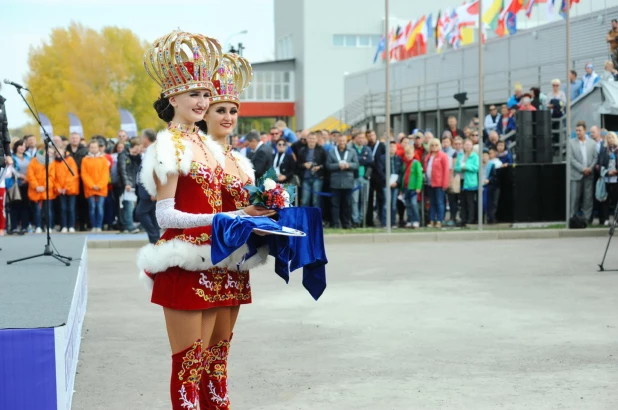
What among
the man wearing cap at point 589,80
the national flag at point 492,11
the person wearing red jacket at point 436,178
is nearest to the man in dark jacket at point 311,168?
the person wearing red jacket at point 436,178

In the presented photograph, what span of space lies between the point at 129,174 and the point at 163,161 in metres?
15.3

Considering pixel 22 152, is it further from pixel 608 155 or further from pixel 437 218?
pixel 608 155

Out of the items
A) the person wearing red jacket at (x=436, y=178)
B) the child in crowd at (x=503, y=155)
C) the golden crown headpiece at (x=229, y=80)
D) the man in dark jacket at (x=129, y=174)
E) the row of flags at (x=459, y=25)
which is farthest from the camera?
the row of flags at (x=459, y=25)

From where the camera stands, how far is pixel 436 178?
69.5 feet

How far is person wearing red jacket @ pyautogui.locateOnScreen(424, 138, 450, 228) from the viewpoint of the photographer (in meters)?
21.1

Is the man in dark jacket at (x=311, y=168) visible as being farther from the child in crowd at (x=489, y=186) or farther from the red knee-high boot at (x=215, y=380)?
the red knee-high boot at (x=215, y=380)

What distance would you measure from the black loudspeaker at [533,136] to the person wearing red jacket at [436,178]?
1.92 m

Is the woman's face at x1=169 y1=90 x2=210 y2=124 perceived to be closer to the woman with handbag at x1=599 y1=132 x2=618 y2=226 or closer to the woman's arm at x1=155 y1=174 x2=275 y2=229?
the woman's arm at x1=155 y1=174 x2=275 y2=229

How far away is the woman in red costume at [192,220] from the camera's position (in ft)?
16.9

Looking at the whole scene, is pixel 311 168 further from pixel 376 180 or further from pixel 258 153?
pixel 258 153

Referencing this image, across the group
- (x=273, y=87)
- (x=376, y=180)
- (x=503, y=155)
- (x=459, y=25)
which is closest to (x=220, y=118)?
(x=376, y=180)

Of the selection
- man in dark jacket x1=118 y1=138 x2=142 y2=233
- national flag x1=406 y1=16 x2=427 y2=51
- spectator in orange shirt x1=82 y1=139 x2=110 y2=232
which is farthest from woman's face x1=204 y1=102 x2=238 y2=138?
national flag x1=406 y1=16 x2=427 y2=51

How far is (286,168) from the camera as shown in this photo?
20922 mm

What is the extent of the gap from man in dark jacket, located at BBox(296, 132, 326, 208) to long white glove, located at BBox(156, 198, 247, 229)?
1582 centimetres
